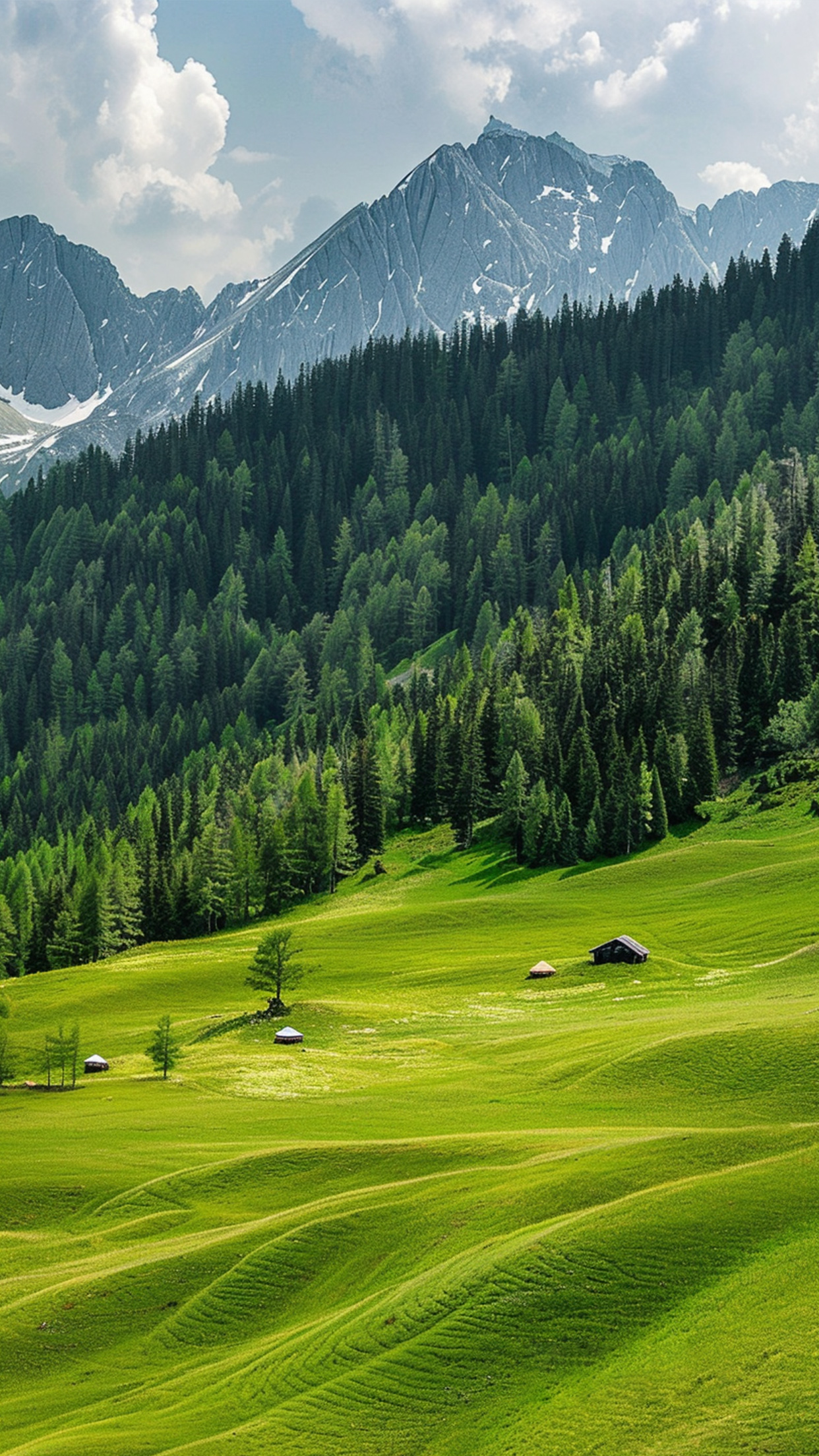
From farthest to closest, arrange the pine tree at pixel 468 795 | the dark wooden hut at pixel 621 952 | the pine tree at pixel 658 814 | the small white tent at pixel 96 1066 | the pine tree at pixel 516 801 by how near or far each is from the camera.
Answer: the pine tree at pixel 468 795 < the pine tree at pixel 516 801 < the pine tree at pixel 658 814 < the dark wooden hut at pixel 621 952 < the small white tent at pixel 96 1066

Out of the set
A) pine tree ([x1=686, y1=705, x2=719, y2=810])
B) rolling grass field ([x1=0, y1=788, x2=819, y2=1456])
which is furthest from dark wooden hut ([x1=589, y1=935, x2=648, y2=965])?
pine tree ([x1=686, y1=705, x2=719, y2=810])

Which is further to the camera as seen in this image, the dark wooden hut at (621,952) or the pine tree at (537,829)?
the pine tree at (537,829)

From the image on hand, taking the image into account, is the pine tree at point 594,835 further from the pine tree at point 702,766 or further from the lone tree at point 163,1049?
the lone tree at point 163,1049

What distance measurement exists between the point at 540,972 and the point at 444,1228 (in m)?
63.0

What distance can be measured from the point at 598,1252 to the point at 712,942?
73081 millimetres

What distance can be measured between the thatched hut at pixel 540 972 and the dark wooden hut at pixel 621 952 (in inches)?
150

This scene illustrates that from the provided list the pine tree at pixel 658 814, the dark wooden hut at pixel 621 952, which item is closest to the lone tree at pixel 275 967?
the dark wooden hut at pixel 621 952

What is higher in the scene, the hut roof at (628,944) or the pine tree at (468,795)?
the pine tree at (468,795)

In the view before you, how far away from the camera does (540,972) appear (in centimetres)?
10906

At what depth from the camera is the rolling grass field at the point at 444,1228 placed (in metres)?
33.8

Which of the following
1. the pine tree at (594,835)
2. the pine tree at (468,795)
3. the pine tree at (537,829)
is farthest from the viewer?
the pine tree at (468,795)

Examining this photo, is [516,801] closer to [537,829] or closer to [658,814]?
[537,829]

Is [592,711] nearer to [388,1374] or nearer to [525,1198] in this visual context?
[525,1198]

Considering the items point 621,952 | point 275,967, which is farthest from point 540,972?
point 275,967
